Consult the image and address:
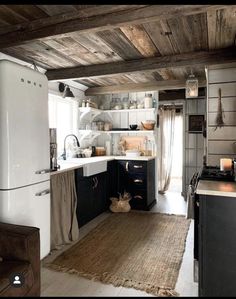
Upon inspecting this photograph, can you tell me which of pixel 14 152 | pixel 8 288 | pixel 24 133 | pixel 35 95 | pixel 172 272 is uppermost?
pixel 35 95

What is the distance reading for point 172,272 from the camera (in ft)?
7.66

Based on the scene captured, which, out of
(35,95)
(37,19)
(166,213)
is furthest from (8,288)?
(166,213)

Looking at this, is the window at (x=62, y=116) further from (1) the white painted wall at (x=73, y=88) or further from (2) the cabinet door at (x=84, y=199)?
(2) the cabinet door at (x=84, y=199)

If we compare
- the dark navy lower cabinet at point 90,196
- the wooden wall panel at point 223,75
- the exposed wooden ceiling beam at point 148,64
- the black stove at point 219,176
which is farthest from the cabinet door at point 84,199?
the wooden wall panel at point 223,75

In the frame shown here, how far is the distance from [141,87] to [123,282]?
3.21 metres

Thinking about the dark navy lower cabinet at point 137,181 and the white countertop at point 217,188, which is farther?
the dark navy lower cabinet at point 137,181

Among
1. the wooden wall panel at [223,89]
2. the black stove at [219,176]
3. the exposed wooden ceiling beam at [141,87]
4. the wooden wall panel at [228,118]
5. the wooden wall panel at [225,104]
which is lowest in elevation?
the black stove at [219,176]

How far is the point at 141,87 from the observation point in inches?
173

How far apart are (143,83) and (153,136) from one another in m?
1.02

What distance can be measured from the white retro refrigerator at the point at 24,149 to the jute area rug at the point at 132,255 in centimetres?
49

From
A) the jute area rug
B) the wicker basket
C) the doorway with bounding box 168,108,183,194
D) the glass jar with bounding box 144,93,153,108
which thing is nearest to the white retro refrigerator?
the jute area rug

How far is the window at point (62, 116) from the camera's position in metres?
3.93

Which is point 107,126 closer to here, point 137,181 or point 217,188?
point 137,181

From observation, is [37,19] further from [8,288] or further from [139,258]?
[139,258]
